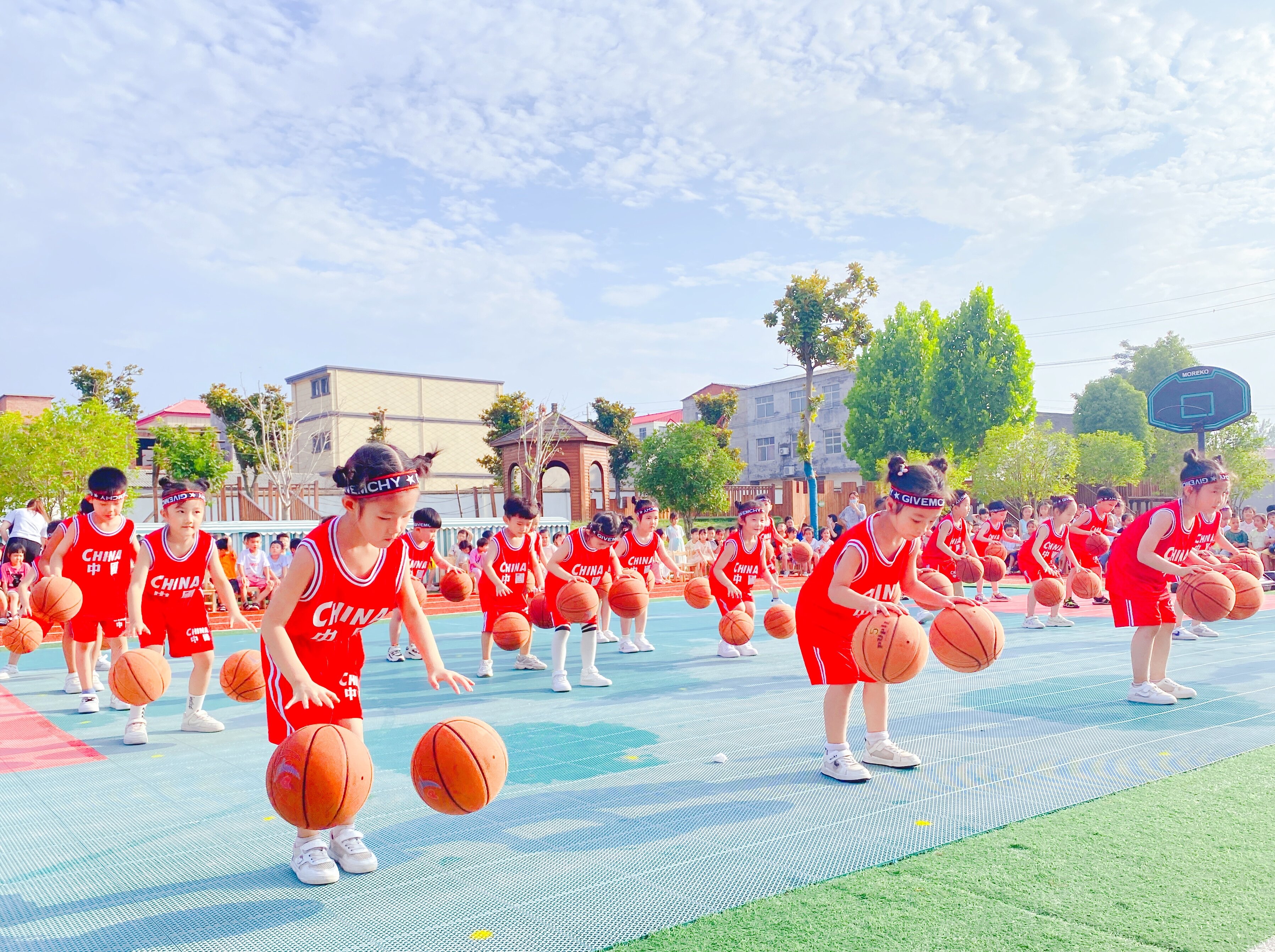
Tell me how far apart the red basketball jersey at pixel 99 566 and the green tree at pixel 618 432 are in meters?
32.7

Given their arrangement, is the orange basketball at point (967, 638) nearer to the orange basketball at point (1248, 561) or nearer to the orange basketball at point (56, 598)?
the orange basketball at point (1248, 561)

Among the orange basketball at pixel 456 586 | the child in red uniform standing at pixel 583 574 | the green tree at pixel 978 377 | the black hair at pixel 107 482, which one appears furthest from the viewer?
the green tree at pixel 978 377

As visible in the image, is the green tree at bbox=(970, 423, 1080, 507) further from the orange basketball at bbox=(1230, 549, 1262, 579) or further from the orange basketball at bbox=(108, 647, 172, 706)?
the orange basketball at bbox=(108, 647, 172, 706)

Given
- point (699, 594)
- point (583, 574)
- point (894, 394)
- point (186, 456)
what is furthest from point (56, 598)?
point (894, 394)

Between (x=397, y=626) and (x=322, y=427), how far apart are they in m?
38.3

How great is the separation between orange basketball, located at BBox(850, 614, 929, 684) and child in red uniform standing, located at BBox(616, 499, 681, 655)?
5428 mm

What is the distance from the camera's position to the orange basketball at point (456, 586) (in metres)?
10.9

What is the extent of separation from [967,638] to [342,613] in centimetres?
348

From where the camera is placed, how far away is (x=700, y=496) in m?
32.7

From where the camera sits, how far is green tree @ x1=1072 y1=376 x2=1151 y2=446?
168ft

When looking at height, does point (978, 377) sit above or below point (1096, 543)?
above

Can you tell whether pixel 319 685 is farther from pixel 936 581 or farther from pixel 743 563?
pixel 936 581

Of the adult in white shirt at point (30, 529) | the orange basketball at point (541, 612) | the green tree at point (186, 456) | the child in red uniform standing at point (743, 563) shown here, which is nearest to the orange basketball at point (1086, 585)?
the child in red uniform standing at point (743, 563)

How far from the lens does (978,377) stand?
37031 millimetres
